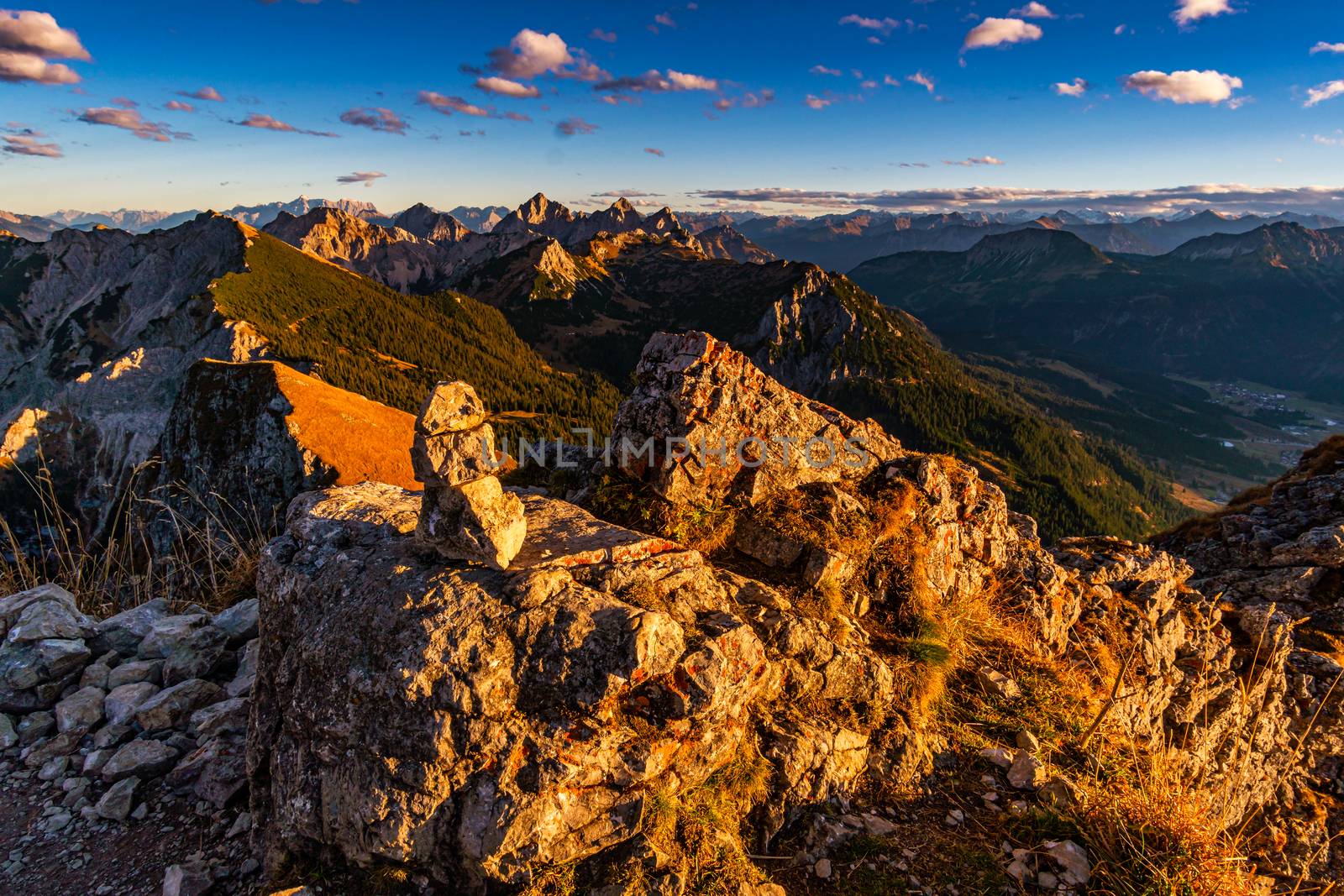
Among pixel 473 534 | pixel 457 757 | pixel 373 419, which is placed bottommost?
pixel 373 419

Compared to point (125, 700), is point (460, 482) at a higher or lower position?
higher

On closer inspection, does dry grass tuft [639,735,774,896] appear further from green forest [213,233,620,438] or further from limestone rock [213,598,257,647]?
green forest [213,233,620,438]

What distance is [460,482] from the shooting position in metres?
6.46

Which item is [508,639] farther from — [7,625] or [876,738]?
[7,625]

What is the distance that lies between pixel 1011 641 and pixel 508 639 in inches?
340

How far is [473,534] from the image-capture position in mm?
6520

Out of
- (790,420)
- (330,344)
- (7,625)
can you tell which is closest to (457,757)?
(790,420)

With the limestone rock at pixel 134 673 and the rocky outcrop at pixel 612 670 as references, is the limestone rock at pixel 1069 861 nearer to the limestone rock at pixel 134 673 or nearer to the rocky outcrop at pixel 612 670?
the rocky outcrop at pixel 612 670

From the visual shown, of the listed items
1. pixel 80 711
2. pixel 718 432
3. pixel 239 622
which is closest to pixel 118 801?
pixel 80 711

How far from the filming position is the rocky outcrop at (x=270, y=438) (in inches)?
1652

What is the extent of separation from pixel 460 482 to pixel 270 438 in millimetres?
47962

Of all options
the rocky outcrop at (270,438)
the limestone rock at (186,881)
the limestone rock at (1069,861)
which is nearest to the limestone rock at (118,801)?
the limestone rock at (186,881)

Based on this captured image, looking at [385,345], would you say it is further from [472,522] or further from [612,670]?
[612,670]

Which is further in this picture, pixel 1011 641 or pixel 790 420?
pixel 790 420
